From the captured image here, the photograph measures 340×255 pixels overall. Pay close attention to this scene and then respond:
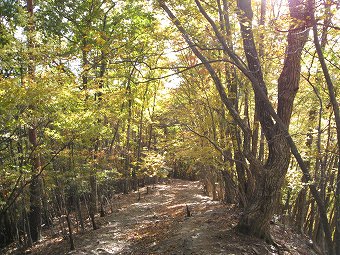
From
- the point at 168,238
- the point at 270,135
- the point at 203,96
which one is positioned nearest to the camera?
the point at 270,135

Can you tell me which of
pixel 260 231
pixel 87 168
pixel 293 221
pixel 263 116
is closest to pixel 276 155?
pixel 263 116

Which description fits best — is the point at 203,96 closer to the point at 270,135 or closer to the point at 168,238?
the point at 270,135

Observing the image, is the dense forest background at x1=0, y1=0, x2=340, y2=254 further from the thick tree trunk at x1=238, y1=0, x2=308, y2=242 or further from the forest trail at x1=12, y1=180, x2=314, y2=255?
the forest trail at x1=12, y1=180, x2=314, y2=255

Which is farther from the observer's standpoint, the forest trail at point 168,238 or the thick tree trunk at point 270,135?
the forest trail at point 168,238

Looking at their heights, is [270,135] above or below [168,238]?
above

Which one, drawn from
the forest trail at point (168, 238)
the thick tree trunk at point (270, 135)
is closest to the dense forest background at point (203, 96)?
the thick tree trunk at point (270, 135)

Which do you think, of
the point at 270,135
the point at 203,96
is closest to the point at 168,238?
the point at 270,135

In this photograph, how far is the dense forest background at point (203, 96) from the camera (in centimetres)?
645

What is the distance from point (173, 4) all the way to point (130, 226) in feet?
29.1

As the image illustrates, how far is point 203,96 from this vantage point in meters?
11.3

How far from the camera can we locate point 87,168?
9.89 meters

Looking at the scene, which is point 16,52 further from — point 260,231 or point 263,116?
point 260,231

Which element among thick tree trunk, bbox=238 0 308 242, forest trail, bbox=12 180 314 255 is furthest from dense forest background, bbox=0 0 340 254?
forest trail, bbox=12 180 314 255

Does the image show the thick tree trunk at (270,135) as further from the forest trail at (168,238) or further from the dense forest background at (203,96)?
the forest trail at (168,238)
